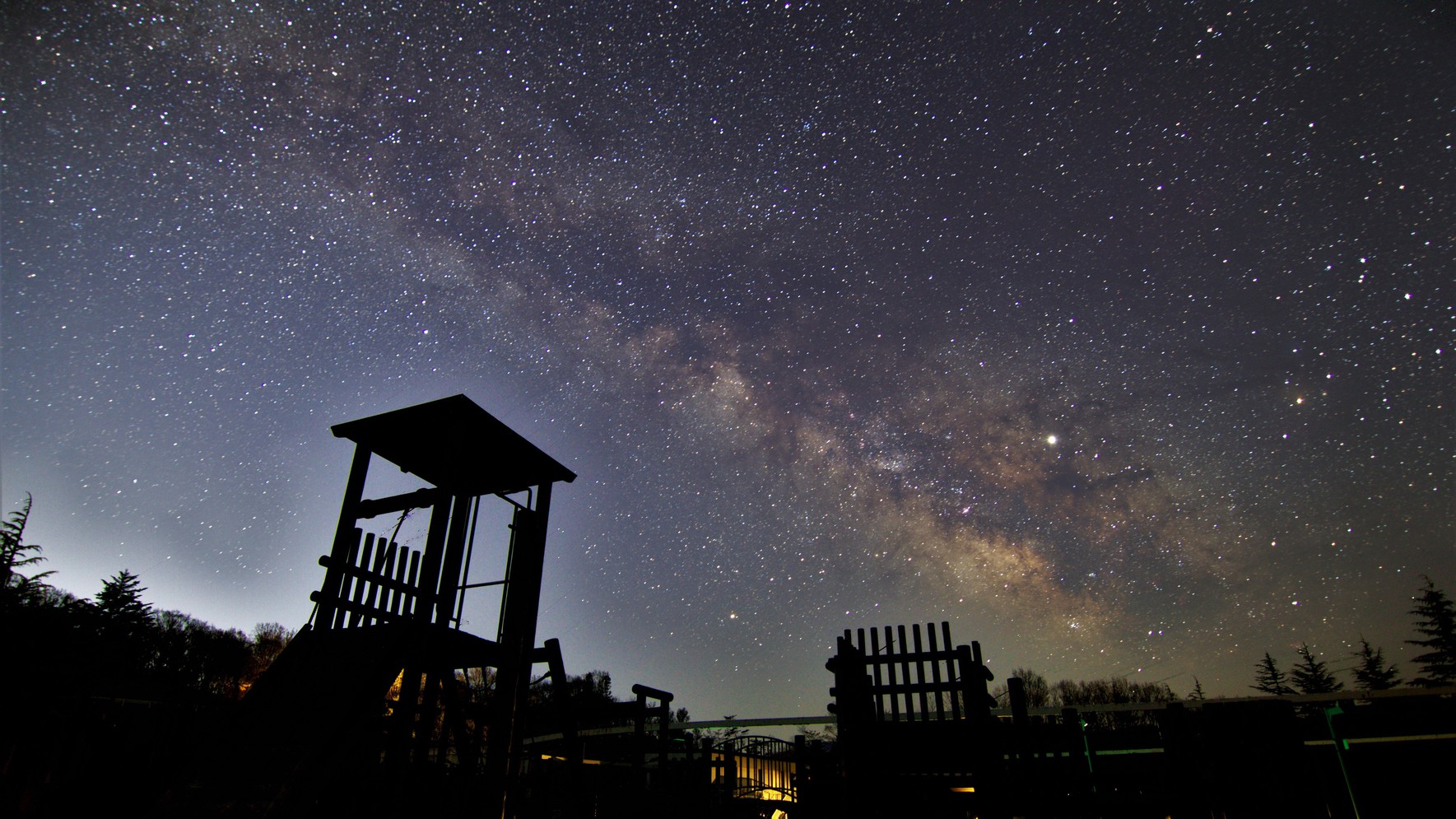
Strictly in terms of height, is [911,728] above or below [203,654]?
below

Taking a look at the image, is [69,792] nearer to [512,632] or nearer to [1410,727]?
[512,632]

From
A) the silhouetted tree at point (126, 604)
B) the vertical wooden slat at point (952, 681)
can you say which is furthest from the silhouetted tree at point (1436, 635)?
the silhouetted tree at point (126, 604)

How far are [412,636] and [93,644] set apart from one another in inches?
1132

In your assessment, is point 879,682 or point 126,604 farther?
point 126,604

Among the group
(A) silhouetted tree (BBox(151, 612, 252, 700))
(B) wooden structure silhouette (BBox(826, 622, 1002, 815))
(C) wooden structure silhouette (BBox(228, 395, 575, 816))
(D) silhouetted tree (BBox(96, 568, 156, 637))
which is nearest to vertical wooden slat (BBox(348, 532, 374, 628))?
A: (C) wooden structure silhouette (BBox(228, 395, 575, 816))

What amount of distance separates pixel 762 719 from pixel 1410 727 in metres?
21.0

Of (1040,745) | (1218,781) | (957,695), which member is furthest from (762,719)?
(1218,781)

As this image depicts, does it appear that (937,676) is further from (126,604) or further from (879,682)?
(126,604)

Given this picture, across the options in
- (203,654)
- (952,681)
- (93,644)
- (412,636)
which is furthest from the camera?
(203,654)

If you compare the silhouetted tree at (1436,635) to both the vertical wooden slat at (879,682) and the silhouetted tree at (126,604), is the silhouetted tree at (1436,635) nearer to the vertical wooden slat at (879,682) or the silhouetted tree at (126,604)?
the vertical wooden slat at (879,682)

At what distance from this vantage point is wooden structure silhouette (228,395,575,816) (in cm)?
640

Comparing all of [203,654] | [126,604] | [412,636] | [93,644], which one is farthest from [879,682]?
[203,654]

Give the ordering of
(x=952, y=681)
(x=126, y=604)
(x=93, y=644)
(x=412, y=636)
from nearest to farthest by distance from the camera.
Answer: (x=412, y=636), (x=952, y=681), (x=93, y=644), (x=126, y=604)

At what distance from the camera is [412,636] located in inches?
275
